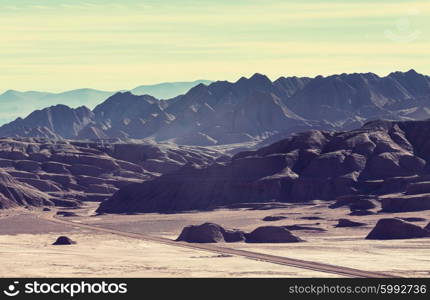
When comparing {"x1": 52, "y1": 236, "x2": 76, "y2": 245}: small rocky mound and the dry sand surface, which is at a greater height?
the dry sand surface

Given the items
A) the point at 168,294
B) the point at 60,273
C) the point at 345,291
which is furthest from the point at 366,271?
the point at 168,294

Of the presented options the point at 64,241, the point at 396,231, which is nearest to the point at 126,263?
the point at 64,241

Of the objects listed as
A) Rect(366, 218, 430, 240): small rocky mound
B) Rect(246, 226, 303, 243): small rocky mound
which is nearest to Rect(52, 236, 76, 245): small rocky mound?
Rect(246, 226, 303, 243): small rocky mound

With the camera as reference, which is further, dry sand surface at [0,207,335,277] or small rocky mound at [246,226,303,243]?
small rocky mound at [246,226,303,243]

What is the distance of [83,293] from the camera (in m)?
77.1

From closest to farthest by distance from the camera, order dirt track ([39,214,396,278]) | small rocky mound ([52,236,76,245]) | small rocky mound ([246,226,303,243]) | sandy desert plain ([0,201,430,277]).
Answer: dirt track ([39,214,396,278]), sandy desert plain ([0,201,430,277]), small rocky mound ([52,236,76,245]), small rocky mound ([246,226,303,243])

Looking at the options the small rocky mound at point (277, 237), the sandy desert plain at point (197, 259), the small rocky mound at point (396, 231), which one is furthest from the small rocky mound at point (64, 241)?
the small rocky mound at point (396, 231)

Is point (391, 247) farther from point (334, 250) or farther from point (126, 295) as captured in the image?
point (126, 295)

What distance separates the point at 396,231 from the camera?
196 m

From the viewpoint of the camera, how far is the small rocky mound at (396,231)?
194600 mm

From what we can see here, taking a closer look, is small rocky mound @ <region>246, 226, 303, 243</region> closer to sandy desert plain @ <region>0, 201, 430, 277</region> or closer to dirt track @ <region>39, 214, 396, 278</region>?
sandy desert plain @ <region>0, 201, 430, 277</region>

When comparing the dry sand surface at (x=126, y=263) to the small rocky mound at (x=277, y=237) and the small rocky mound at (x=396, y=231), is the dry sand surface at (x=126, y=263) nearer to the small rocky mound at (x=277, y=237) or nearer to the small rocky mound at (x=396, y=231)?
the small rocky mound at (x=277, y=237)

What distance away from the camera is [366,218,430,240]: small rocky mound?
19460cm

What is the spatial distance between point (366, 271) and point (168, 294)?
68928mm
